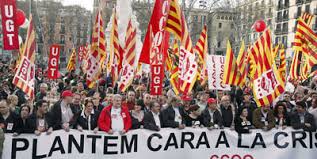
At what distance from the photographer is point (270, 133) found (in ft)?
28.5

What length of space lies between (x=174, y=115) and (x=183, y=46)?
2057 mm

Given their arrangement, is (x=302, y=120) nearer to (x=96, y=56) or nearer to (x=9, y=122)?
(x=9, y=122)

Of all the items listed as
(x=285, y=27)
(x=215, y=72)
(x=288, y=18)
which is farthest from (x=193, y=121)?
(x=285, y=27)

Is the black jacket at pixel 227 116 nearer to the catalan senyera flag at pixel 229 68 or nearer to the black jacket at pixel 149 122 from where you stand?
the black jacket at pixel 149 122

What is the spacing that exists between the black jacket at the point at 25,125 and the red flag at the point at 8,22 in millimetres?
1585

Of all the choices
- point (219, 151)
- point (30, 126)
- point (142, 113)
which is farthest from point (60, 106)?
point (219, 151)

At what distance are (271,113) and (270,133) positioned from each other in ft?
1.23

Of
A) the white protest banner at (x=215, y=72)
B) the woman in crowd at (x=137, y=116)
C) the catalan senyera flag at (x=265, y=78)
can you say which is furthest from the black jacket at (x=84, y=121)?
the white protest banner at (x=215, y=72)

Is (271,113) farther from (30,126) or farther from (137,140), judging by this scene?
(30,126)

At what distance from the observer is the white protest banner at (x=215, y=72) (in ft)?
40.9

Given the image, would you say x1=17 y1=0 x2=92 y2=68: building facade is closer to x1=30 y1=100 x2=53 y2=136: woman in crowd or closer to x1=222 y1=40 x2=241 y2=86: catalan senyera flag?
x1=222 y1=40 x2=241 y2=86: catalan senyera flag

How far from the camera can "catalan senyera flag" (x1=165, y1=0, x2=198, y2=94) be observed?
31.5 ft

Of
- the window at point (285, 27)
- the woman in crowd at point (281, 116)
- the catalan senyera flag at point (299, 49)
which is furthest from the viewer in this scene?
the window at point (285, 27)

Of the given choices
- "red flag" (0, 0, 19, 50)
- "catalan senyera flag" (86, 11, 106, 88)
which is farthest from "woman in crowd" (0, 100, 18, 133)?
"catalan senyera flag" (86, 11, 106, 88)
